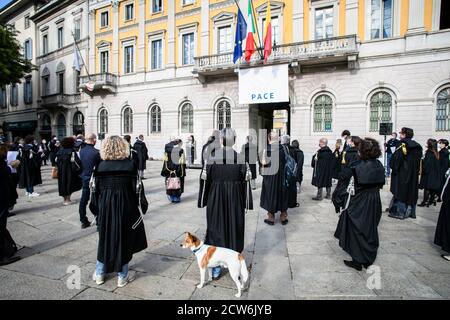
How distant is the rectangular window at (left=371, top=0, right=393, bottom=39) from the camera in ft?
46.2

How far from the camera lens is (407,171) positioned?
5.92 metres

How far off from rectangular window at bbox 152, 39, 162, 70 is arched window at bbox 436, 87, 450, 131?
750 inches

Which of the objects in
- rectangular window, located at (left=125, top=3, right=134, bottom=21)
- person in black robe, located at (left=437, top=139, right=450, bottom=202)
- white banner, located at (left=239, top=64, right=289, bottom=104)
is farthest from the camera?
rectangular window, located at (left=125, top=3, right=134, bottom=21)

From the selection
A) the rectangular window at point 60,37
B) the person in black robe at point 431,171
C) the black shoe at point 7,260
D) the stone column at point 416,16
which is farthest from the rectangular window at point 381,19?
the rectangular window at point 60,37

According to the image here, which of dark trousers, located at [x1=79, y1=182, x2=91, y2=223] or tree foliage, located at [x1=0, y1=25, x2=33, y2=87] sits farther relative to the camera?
tree foliage, located at [x1=0, y1=25, x2=33, y2=87]

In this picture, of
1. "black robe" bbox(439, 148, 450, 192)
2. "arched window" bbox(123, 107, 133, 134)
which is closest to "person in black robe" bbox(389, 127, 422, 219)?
"black robe" bbox(439, 148, 450, 192)

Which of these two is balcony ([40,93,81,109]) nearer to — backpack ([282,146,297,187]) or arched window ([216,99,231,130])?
arched window ([216,99,231,130])

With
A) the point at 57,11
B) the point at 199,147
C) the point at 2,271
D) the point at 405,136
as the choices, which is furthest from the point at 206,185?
the point at 57,11

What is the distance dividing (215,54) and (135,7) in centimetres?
956

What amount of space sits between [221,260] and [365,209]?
2.20 metres

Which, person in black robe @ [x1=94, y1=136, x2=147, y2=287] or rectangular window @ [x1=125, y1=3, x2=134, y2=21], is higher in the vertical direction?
rectangular window @ [x1=125, y1=3, x2=134, y2=21]

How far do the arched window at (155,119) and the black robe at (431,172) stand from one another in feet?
59.4

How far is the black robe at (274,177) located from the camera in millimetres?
5246

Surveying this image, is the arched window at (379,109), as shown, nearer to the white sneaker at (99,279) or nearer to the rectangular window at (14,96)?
the white sneaker at (99,279)
